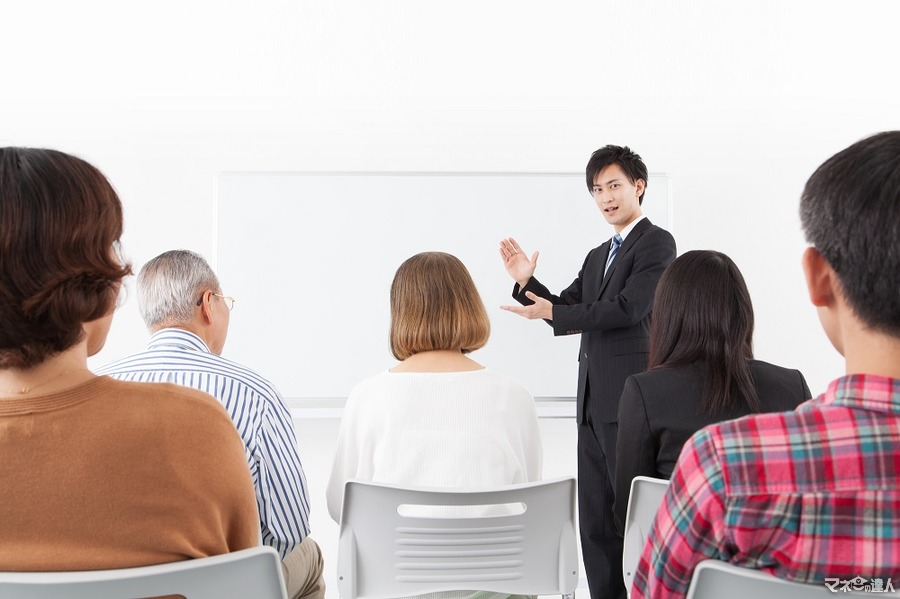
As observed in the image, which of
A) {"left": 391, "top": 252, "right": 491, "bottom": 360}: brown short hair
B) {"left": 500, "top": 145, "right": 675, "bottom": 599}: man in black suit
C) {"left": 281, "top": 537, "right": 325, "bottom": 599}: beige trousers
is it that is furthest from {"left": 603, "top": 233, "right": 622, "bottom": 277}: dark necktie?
{"left": 281, "top": 537, "right": 325, "bottom": 599}: beige trousers

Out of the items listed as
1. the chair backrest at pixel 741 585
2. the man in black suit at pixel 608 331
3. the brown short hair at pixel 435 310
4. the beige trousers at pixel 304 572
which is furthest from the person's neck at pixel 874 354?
the man in black suit at pixel 608 331

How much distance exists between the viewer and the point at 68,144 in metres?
3.60

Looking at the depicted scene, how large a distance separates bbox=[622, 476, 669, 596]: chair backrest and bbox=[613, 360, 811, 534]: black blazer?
12cm

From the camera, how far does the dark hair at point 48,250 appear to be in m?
0.88

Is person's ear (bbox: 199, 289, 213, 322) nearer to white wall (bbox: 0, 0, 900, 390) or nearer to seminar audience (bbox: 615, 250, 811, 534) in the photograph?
seminar audience (bbox: 615, 250, 811, 534)

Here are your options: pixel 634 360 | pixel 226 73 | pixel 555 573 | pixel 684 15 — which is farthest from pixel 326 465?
pixel 684 15

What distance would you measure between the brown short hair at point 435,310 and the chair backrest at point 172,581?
3.17 ft

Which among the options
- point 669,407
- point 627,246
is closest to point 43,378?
point 669,407

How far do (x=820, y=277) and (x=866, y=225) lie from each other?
0.25 ft

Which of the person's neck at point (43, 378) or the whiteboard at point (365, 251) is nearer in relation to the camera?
the person's neck at point (43, 378)

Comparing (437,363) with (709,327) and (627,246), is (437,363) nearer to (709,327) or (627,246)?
(709,327)

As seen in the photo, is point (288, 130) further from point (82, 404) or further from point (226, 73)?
point (82, 404)

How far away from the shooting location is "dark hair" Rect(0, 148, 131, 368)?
0.88 metres

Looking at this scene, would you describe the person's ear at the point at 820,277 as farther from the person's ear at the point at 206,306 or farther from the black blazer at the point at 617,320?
the black blazer at the point at 617,320
